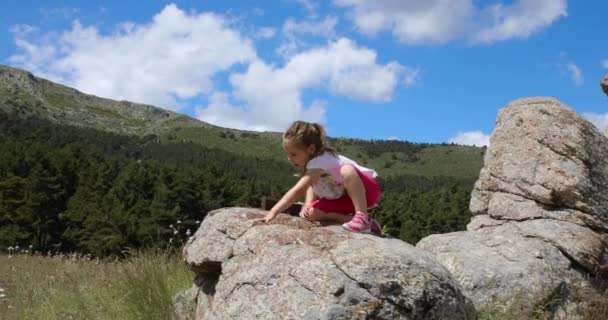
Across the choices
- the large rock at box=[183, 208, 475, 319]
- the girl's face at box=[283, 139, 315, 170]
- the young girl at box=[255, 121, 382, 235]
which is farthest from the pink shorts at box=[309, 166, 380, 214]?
the large rock at box=[183, 208, 475, 319]

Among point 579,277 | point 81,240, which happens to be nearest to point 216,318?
point 579,277

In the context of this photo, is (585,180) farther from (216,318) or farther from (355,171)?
(216,318)

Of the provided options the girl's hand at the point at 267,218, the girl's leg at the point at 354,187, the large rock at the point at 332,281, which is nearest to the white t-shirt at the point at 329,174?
the girl's leg at the point at 354,187

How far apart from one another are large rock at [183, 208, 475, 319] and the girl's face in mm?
979

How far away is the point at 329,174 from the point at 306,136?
45 centimetres

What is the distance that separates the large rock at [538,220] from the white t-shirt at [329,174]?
2.13 meters

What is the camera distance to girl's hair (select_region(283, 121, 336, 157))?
6344 mm

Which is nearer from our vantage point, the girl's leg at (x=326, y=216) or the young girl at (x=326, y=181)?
the young girl at (x=326, y=181)

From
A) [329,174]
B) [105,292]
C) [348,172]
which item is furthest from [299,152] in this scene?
[105,292]

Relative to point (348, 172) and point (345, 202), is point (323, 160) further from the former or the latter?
point (345, 202)

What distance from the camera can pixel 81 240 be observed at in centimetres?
4959

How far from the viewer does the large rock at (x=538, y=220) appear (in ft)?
25.0

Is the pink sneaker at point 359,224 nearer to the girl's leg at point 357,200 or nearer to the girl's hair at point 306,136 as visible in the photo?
the girl's leg at point 357,200

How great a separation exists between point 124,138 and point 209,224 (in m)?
191
